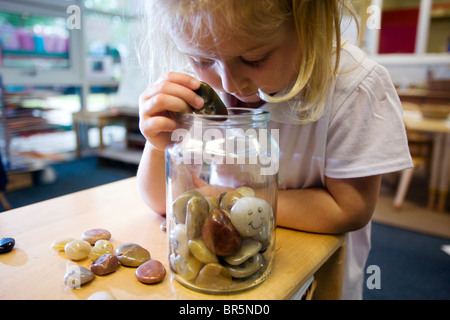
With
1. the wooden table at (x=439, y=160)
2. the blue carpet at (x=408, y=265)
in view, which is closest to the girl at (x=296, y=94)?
the blue carpet at (x=408, y=265)

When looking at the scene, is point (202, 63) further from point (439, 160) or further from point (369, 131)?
point (439, 160)

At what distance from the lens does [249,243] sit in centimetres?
41

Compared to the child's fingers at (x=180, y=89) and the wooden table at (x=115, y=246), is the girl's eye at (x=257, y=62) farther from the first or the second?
the wooden table at (x=115, y=246)

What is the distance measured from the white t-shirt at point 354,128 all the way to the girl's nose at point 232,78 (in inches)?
5.2

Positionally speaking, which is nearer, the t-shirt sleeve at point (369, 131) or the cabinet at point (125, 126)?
the t-shirt sleeve at point (369, 131)

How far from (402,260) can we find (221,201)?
5.47ft

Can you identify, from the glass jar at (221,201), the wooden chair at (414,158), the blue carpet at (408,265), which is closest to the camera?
the glass jar at (221,201)

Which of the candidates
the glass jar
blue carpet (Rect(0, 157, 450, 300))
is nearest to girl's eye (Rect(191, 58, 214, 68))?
the glass jar

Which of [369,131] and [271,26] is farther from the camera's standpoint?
[369,131]

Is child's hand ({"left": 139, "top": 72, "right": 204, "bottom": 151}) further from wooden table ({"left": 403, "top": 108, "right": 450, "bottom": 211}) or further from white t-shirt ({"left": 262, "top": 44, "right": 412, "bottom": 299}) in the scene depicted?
wooden table ({"left": 403, "top": 108, "right": 450, "bottom": 211})

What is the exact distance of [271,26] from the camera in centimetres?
45

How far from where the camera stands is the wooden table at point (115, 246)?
0.39 metres

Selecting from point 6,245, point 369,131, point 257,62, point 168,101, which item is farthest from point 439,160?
point 6,245

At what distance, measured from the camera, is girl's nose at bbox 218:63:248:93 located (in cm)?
49
